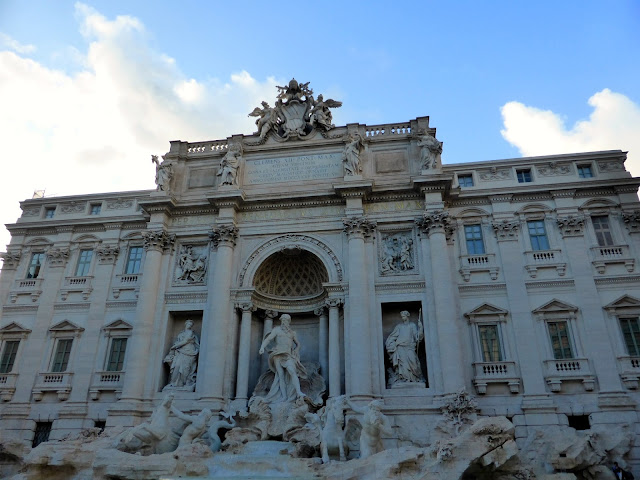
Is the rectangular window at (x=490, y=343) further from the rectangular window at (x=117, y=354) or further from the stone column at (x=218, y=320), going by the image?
the rectangular window at (x=117, y=354)

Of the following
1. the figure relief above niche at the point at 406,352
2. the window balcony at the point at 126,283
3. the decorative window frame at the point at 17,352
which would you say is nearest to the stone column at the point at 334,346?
the figure relief above niche at the point at 406,352

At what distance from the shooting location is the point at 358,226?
21.2 metres

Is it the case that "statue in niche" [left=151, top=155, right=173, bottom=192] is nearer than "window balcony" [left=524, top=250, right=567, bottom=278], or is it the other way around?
"window balcony" [left=524, top=250, right=567, bottom=278]

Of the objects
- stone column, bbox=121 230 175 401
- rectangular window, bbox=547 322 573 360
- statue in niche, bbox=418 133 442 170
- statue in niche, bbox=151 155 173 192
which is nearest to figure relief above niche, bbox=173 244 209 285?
stone column, bbox=121 230 175 401

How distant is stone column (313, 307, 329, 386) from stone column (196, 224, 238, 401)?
3998 millimetres

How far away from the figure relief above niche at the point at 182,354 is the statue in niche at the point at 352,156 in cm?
936

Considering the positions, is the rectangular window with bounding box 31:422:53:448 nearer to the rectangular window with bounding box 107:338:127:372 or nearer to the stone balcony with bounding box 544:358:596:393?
the rectangular window with bounding box 107:338:127:372

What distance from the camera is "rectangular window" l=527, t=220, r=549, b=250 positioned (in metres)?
21.3

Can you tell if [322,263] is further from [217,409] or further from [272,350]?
[217,409]

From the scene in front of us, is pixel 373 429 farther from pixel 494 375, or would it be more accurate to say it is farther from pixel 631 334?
pixel 631 334

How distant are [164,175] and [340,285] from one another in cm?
1038

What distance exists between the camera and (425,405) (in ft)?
59.7

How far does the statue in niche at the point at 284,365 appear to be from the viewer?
1881 cm

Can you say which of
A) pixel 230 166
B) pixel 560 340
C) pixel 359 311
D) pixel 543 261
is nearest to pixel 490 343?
pixel 560 340
